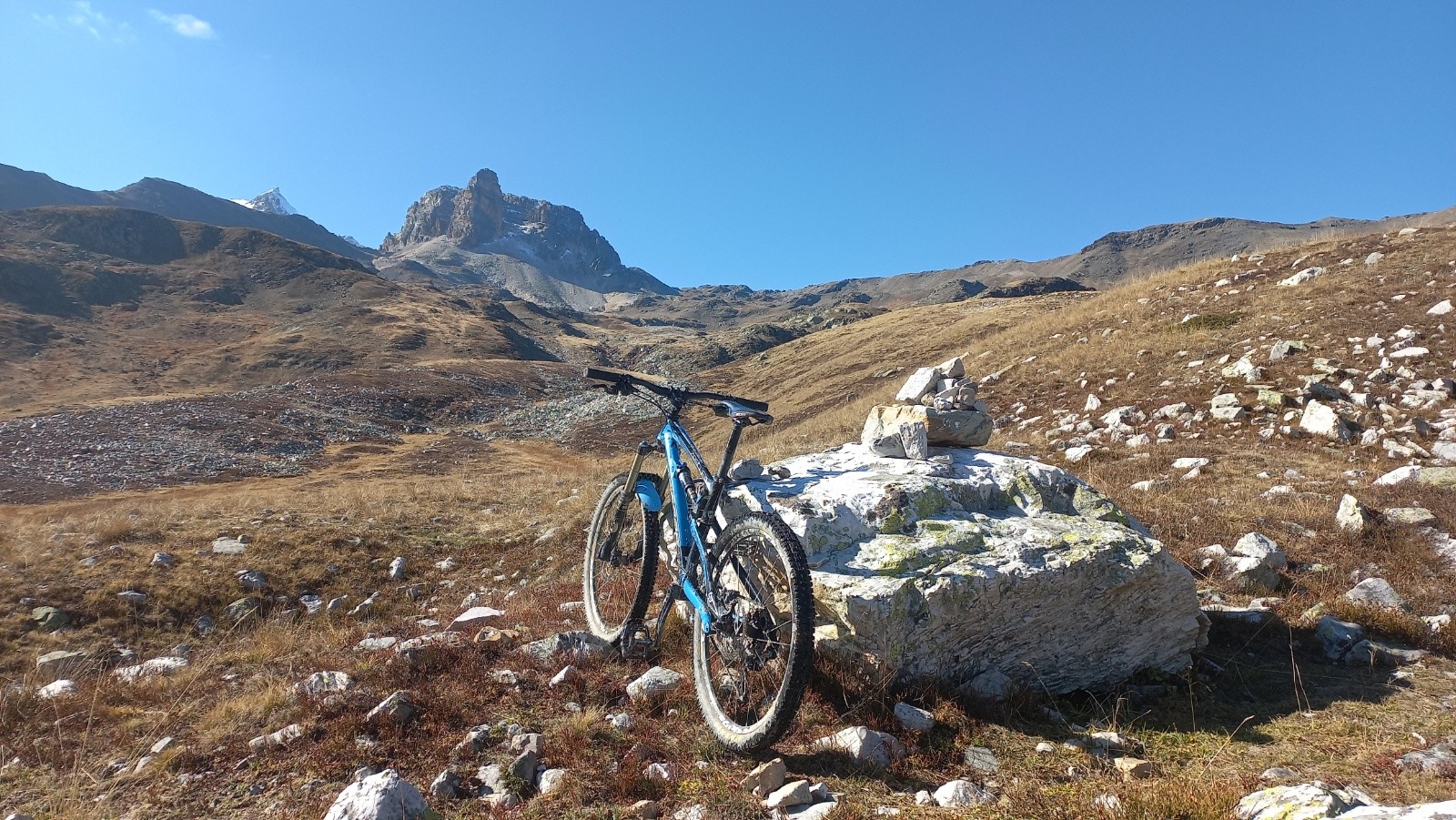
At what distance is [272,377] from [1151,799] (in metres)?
94.7

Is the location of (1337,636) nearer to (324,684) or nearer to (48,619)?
(324,684)

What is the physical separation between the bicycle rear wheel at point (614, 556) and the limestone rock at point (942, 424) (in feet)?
9.96

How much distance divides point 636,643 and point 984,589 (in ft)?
9.97

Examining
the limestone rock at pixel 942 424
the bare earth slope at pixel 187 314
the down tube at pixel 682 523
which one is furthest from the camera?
the bare earth slope at pixel 187 314

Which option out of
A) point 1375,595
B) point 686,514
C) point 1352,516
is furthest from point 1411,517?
point 686,514

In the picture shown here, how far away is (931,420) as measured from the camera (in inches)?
323

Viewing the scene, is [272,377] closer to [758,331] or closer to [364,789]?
[758,331]

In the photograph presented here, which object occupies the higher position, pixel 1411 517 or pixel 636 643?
pixel 1411 517

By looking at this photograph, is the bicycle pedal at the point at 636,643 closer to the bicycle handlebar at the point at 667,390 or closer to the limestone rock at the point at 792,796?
the bicycle handlebar at the point at 667,390

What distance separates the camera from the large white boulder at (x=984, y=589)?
499 centimetres

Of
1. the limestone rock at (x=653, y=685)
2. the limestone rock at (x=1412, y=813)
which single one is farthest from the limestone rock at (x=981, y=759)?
the limestone rock at (x=653, y=685)

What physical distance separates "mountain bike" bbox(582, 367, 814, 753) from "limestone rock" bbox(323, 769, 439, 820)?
1829mm

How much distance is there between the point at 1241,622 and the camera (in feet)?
20.5

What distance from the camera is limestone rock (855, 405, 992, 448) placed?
8.16 m
